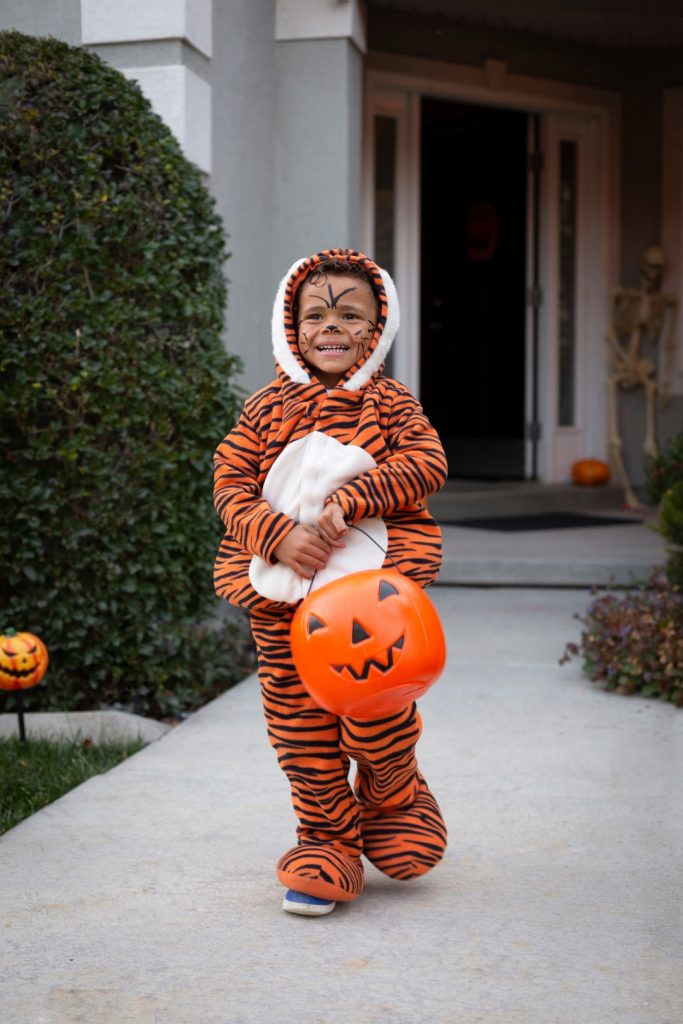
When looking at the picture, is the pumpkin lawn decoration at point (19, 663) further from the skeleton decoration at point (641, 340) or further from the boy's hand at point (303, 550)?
the skeleton decoration at point (641, 340)

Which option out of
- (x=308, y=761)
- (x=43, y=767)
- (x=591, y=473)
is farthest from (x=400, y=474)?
(x=591, y=473)

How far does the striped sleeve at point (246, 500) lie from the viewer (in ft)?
8.32

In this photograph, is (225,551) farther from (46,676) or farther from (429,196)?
(429,196)

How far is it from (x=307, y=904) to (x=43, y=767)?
1.46m

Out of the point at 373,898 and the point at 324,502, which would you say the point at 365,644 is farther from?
the point at 373,898

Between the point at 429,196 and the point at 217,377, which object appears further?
the point at 429,196

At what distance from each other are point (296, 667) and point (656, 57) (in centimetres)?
846

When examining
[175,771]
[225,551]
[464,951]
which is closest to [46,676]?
[175,771]

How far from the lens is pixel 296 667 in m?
2.56

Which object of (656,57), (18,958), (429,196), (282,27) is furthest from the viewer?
(429,196)

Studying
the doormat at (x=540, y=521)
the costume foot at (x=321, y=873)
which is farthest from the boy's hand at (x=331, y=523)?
the doormat at (x=540, y=521)

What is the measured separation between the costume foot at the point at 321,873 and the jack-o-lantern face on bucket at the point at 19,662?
154 centimetres

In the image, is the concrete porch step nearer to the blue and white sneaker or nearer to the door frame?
the door frame

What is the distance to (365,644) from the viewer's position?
7.73 ft
